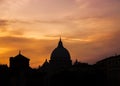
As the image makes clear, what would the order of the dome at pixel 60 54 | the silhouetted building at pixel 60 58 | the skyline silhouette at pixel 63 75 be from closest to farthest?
the skyline silhouette at pixel 63 75 → the silhouetted building at pixel 60 58 → the dome at pixel 60 54

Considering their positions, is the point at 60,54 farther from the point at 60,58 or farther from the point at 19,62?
the point at 19,62

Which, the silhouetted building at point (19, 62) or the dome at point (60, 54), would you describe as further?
the dome at point (60, 54)

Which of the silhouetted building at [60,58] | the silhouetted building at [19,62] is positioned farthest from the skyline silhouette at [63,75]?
the silhouetted building at [60,58]

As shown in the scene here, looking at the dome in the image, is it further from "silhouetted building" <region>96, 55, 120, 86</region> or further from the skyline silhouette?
"silhouetted building" <region>96, 55, 120, 86</region>

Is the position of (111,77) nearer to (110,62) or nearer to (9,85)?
(110,62)

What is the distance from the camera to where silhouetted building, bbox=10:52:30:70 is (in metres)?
80.8

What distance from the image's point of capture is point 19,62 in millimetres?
81312

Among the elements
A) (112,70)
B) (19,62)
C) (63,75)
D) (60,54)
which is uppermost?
(60,54)

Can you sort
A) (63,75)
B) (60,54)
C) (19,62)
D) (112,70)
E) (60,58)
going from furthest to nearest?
(60,54)
(60,58)
(19,62)
(112,70)
(63,75)

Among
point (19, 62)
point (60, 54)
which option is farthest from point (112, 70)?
point (60, 54)

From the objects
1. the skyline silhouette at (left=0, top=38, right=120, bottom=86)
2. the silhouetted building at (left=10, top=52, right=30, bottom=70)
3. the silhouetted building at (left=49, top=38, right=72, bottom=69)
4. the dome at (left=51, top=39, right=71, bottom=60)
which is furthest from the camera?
the dome at (left=51, top=39, right=71, bottom=60)

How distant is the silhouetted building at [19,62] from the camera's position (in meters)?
80.8

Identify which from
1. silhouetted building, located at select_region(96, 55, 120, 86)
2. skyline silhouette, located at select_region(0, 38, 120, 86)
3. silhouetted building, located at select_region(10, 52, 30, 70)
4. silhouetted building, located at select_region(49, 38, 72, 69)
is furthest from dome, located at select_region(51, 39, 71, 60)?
silhouetted building, located at select_region(96, 55, 120, 86)

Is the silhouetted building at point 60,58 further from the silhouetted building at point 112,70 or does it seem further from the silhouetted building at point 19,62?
the silhouetted building at point 112,70
